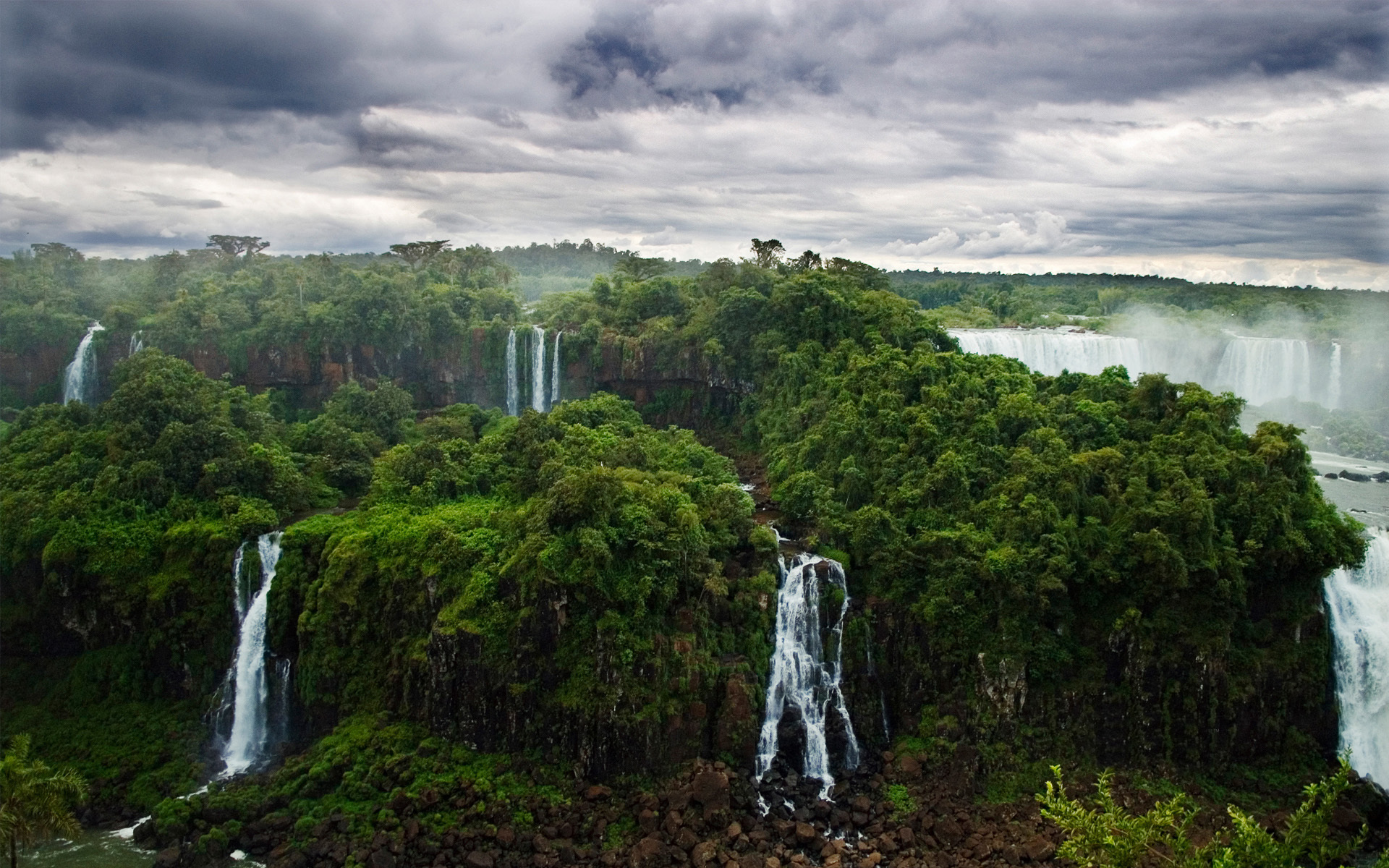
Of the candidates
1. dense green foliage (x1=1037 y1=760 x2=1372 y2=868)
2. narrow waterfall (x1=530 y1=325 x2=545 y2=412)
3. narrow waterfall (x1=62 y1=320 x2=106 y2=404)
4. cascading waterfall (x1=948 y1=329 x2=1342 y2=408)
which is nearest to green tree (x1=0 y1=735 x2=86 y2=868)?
dense green foliage (x1=1037 y1=760 x2=1372 y2=868)

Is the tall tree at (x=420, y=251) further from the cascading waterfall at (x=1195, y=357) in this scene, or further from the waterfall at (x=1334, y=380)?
the waterfall at (x=1334, y=380)

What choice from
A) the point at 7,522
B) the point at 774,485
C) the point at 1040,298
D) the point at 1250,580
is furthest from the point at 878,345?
the point at 1040,298

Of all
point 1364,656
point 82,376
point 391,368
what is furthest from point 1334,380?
point 82,376

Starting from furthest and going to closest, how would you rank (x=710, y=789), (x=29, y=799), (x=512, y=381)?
(x=512, y=381)
(x=710, y=789)
(x=29, y=799)

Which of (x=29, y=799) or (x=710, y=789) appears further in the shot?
(x=710, y=789)

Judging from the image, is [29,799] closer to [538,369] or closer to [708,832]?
[708,832]

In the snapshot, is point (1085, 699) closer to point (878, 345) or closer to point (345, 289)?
point (878, 345)

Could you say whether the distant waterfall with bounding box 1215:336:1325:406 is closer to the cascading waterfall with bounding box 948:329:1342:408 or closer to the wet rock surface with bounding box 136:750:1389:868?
the cascading waterfall with bounding box 948:329:1342:408
